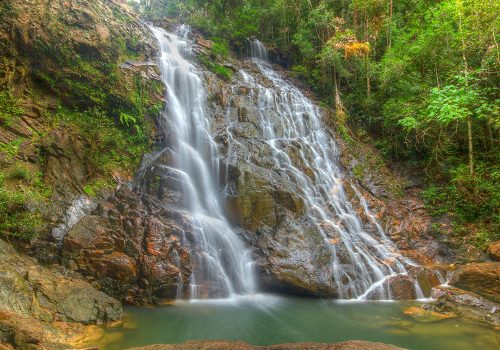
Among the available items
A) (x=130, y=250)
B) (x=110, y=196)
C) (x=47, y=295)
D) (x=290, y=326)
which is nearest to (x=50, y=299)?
(x=47, y=295)

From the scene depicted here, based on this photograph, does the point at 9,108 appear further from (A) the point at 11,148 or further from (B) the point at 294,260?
(B) the point at 294,260

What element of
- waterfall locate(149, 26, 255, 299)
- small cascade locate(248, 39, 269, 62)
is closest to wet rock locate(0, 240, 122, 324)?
waterfall locate(149, 26, 255, 299)

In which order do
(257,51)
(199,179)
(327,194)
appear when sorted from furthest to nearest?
(257,51)
(327,194)
(199,179)

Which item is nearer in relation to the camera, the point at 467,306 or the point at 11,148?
the point at 467,306

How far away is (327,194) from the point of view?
11.2 m

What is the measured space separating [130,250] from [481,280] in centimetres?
844

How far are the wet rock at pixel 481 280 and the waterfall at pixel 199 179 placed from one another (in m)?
5.32

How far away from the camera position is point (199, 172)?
10484 mm

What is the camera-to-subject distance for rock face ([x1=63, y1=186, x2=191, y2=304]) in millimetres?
6871

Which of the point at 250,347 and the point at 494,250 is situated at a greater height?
the point at 494,250

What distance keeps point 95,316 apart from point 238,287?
3509 millimetres

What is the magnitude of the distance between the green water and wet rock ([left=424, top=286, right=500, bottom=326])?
34cm

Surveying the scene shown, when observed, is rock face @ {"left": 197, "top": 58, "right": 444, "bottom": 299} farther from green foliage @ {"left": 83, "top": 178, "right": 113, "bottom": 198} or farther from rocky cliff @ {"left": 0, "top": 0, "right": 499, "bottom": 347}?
green foliage @ {"left": 83, "top": 178, "right": 113, "bottom": 198}

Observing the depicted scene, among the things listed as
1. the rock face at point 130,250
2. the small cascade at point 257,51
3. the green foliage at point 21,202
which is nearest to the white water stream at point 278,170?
the rock face at point 130,250
